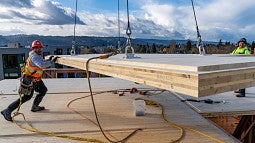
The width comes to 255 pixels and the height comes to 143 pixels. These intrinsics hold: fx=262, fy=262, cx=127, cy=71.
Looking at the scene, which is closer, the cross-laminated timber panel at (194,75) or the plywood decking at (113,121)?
the cross-laminated timber panel at (194,75)

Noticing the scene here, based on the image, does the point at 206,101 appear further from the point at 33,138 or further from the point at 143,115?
the point at 33,138

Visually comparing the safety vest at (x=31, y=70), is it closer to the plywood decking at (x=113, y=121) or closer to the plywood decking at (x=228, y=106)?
the plywood decking at (x=113, y=121)

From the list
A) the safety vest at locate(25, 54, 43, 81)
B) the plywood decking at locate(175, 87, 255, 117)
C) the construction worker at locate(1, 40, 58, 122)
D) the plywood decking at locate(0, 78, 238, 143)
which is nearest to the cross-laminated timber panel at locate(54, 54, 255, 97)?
the plywood decking at locate(0, 78, 238, 143)

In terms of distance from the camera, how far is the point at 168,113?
4844mm

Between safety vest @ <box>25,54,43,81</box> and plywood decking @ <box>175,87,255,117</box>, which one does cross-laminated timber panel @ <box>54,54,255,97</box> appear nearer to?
Result: safety vest @ <box>25,54,43,81</box>

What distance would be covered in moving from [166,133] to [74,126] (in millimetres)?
1440

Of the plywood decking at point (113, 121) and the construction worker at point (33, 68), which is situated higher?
the construction worker at point (33, 68)

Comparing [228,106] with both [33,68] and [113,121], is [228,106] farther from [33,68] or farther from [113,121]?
[33,68]

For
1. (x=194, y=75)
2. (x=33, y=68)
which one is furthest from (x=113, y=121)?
(x=194, y=75)

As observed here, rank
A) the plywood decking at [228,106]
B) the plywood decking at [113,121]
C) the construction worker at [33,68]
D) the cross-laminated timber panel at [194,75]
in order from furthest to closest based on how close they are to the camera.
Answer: the plywood decking at [228,106] → the construction worker at [33,68] → the plywood decking at [113,121] → the cross-laminated timber panel at [194,75]

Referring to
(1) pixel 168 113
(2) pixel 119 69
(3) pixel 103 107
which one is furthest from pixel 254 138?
(2) pixel 119 69

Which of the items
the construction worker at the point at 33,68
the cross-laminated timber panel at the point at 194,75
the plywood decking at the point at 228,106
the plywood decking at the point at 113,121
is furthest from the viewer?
the plywood decking at the point at 228,106

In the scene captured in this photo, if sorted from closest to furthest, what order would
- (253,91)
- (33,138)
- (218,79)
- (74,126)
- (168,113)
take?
(218,79)
(33,138)
(74,126)
(168,113)
(253,91)

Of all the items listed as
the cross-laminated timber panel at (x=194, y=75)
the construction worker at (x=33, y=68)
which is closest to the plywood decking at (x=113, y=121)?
the construction worker at (x=33, y=68)
